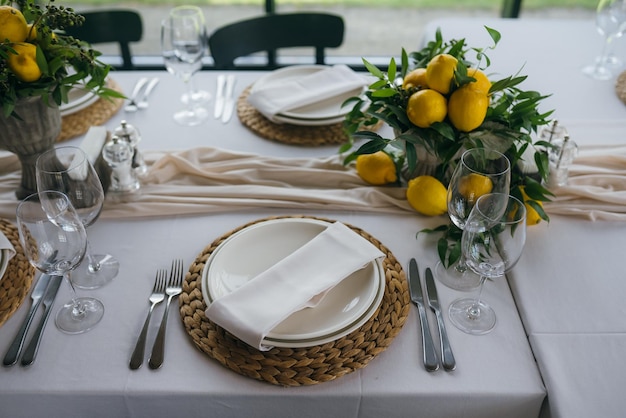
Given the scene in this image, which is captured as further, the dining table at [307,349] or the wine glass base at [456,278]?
the wine glass base at [456,278]

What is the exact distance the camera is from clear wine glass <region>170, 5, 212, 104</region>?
1.51 metres

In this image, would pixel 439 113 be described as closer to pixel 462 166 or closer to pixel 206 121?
pixel 462 166

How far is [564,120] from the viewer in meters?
1.48

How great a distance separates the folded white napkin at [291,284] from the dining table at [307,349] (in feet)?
0.16

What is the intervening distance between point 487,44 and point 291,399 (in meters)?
1.42

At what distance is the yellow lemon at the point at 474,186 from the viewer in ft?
3.21

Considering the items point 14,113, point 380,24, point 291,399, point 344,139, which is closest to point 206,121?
point 344,139

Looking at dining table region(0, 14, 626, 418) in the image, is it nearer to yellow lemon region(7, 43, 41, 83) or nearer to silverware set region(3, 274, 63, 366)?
silverware set region(3, 274, 63, 366)

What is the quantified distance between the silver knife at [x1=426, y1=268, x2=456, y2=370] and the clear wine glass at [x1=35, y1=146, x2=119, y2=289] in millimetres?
561

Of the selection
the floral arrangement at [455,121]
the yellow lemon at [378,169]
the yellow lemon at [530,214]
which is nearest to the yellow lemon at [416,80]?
the floral arrangement at [455,121]

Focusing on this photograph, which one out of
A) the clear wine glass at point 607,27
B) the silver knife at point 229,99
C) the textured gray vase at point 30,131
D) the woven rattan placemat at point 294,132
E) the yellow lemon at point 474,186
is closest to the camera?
the yellow lemon at point 474,186

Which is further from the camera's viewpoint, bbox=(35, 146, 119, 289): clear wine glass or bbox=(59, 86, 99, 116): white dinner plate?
bbox=(59, 86, 99, 116): white dinner plate

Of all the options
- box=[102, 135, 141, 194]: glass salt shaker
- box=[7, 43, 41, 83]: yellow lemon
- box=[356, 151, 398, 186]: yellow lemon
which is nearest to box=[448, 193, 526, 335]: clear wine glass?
box=[356, 151, 398, 186]: yellow lemon

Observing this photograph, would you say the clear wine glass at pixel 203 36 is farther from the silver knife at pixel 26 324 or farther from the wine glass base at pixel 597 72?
the wine glass base at pixel 597 72
